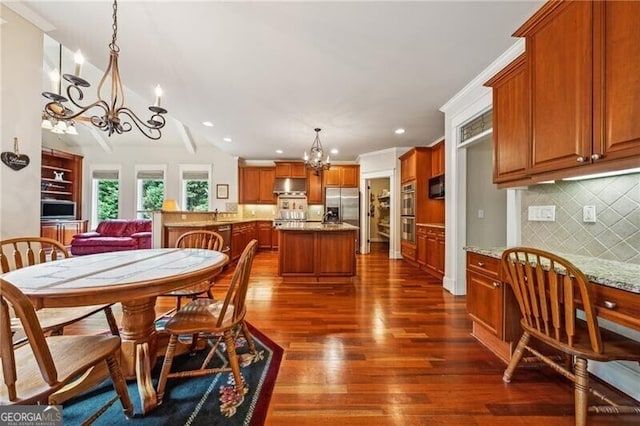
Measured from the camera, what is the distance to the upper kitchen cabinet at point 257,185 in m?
7.64

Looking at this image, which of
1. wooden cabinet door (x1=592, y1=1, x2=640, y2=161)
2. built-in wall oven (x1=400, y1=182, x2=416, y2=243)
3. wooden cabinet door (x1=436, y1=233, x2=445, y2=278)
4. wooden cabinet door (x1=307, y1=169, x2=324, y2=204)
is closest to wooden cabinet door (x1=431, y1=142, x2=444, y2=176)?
built-in wall oven (x1=400, y1=182, x2=416, y2=243)

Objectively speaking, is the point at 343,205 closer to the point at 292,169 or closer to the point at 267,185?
the point at 292,169

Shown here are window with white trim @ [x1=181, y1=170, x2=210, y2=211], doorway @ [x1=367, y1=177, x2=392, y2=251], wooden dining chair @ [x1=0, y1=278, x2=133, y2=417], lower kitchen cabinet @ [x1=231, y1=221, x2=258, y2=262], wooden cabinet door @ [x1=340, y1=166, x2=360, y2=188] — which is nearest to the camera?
wooden dining chair @ [x1=0, y1=278, x2=133, y2=417]

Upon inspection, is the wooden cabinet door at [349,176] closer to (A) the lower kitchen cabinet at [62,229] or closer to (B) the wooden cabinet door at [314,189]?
(B) the wooden cabinet door at [314,189]

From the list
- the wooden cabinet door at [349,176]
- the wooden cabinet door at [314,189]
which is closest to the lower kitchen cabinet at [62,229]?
the wooden cabinet door at [314,189]

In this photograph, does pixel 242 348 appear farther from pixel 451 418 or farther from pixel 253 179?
pixel 253 179

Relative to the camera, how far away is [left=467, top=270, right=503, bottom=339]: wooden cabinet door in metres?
1.94

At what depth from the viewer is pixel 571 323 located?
127 cm

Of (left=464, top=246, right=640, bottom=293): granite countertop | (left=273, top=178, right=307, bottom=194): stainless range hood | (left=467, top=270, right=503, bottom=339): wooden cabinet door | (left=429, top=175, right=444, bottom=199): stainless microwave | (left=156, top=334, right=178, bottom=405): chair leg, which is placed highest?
(left=273, top=178, right=307, bottom=194): stainless range hood

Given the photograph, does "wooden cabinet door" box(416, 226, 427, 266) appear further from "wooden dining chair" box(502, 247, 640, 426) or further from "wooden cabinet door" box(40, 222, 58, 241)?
"wooden cabinet door" box(40, 222, 58, 241)

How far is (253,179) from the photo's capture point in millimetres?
7688

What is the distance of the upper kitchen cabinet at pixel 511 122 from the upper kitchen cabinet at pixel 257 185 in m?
6.10

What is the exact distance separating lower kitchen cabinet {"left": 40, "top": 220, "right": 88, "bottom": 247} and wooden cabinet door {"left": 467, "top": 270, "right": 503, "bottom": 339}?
8609 mm

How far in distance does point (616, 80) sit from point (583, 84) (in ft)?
0.51
